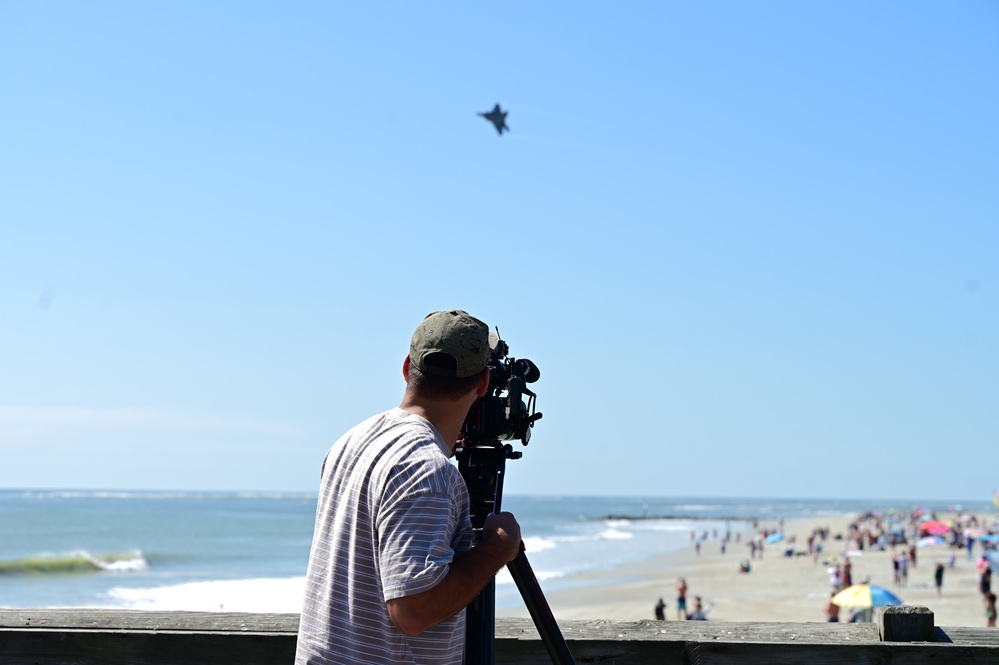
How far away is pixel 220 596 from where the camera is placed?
22625 millimetres

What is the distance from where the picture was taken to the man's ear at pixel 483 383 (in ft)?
6.22

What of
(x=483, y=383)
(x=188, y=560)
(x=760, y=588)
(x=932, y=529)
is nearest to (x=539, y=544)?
(x=932, y=529)

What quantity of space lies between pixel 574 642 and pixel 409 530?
3.14ft

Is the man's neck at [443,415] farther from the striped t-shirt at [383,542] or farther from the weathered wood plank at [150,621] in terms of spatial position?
the weathered wood plank at [150,621]

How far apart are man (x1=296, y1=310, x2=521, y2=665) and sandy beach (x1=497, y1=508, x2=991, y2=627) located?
1413 centimetres

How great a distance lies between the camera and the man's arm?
5.54 ft

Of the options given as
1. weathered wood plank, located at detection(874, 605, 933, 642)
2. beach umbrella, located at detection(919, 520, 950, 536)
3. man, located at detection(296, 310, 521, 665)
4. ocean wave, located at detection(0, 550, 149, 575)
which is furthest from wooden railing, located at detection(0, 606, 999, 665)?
beach umbrella, located at detection(919, 520, 950, 536)

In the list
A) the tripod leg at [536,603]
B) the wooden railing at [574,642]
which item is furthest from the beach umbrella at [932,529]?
the tripod leg at [536,603]

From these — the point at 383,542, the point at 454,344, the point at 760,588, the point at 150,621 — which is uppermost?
the point at 454,344

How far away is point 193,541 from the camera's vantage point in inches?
1817

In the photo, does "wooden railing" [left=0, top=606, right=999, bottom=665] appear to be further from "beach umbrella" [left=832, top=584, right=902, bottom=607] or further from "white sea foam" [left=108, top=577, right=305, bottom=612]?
"white sea foam" [left=108, top=577, right=305, bottom=612]

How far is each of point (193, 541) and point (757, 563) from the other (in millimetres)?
25505

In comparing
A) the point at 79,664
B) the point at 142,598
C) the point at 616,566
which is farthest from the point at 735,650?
the point at 616,566

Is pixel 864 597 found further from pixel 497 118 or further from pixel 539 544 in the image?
pixel 539 544
